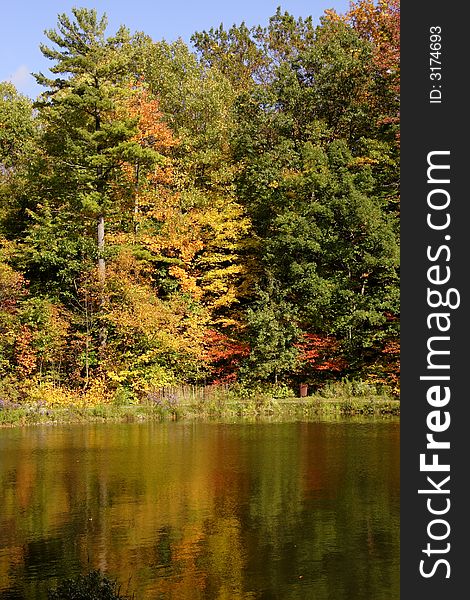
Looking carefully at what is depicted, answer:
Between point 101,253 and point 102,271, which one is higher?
point 101,253

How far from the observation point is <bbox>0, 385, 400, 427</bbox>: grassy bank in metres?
27.6

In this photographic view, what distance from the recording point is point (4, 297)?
32.0 meters

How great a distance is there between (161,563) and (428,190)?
5.86 m

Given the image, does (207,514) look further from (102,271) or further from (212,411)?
(102,271)

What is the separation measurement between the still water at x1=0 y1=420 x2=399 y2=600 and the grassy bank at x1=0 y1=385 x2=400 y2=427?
140 inches

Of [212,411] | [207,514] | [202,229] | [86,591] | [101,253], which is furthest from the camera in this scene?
[202,229]

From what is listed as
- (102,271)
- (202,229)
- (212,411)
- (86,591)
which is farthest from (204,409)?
(86,591)

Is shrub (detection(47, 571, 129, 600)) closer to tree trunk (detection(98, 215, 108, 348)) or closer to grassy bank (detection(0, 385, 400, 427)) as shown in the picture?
grassy bank (detection(0, 385, 400, 427))

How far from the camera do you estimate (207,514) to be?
14.7 metres

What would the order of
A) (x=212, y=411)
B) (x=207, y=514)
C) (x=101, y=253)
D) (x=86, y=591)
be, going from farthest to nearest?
1. (x=101, y=253)
2. (x=212, y=411)
3. (x=207, y=514)
4. (x=86, y=591)

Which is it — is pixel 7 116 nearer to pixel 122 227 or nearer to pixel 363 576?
pixel 122 227

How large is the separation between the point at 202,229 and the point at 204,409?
9.82 m

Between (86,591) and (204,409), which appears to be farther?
(204,409)

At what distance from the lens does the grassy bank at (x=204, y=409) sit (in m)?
27.6
